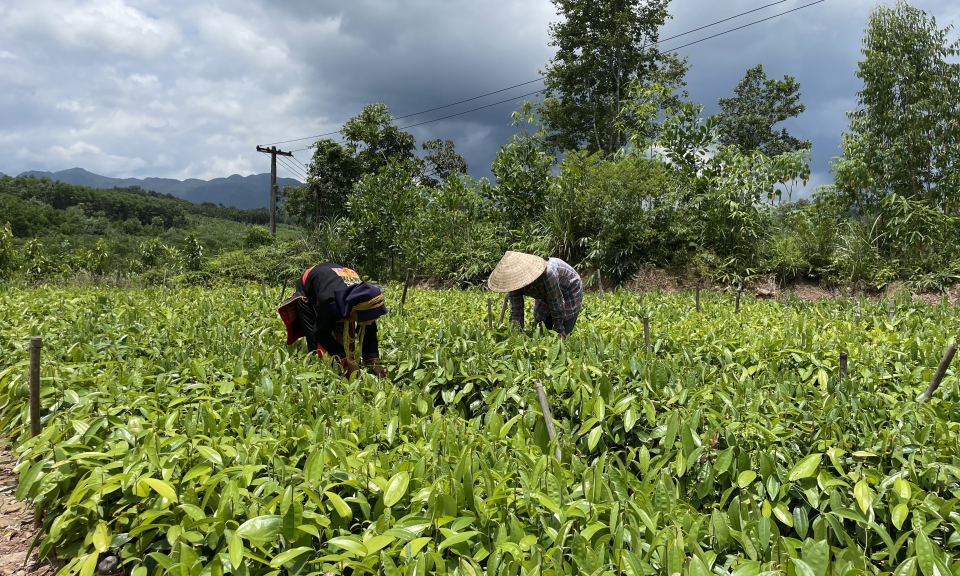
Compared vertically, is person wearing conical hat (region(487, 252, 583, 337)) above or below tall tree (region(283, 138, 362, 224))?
below

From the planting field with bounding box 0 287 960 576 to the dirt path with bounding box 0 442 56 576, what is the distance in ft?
1.05

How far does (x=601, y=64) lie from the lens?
1834 cm

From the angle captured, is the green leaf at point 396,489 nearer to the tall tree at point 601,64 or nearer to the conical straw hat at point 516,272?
the conical straw hat at point 516,272

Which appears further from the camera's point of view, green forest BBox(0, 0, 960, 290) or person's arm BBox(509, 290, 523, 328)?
green forest BBox(0, 0, 960, 290)

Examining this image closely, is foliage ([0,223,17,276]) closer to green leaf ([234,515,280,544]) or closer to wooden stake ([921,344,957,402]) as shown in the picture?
green leaf ([234,515,280,544])

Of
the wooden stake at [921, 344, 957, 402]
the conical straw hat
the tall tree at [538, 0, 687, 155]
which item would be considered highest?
the tall tree at [538, 0, 687, 155]

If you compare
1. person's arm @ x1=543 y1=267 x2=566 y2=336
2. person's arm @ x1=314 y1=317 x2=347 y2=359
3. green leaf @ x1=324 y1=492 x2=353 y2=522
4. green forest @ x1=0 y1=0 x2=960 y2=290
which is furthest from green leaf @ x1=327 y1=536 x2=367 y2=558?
green forest @ x1=0 y1=0 x2=960 y2=290

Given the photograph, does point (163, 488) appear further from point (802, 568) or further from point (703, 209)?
point (703, 209)

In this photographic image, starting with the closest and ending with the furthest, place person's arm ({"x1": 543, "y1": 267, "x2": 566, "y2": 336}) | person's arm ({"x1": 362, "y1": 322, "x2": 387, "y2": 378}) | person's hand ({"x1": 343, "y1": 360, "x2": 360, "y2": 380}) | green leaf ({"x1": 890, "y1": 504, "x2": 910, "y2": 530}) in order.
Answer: green leaf ({"x1": 890, "y1": 504, "x2": 910, "y2": 530})
person's hand ({"x1": 343, "y1": 360, "x2": 360, "y2": 380})
person's arm ({"x1": 362, "y1": 322, "x2": 387, "y2": 378})
person's arm ({"x1": 543, "y1": 267, "x2": 566, "y2": 336})

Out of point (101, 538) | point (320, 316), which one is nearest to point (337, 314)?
point (320, 316)

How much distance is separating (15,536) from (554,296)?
3177mm

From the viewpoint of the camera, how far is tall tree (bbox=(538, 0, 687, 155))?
1769 centimetres

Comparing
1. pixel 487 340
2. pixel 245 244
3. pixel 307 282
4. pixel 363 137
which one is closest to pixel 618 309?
pixel 487 340

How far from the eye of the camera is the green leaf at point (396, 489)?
134 cm
